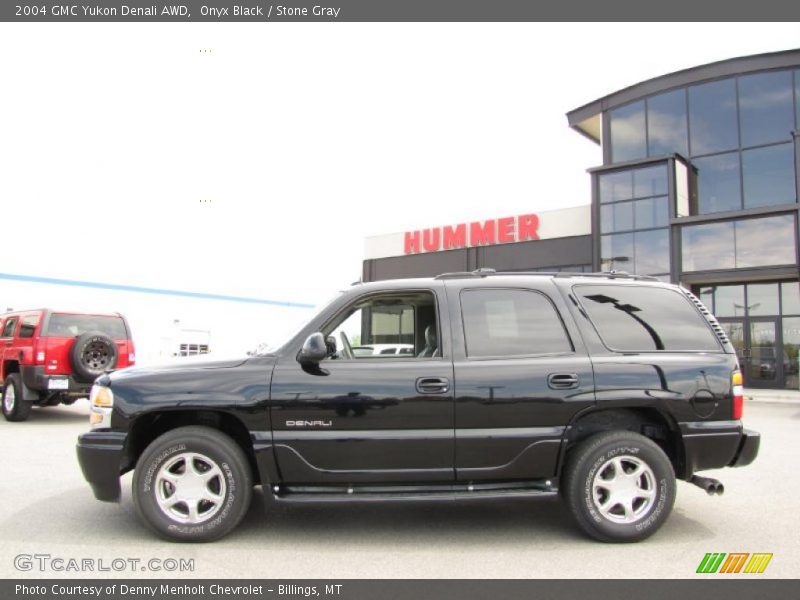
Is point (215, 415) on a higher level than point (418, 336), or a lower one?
lower

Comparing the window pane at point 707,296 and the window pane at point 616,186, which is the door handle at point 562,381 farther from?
the window pane at point 616,186

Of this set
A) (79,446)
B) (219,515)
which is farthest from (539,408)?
(79,446)

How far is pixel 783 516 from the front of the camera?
5133 mm

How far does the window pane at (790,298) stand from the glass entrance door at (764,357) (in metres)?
0.52

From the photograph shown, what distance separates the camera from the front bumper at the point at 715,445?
4.58m

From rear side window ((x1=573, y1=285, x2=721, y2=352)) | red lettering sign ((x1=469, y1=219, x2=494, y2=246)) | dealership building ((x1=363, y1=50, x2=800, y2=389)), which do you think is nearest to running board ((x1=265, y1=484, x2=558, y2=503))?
rear side window ((x1=573, y1=285, x2=721, y2=352))

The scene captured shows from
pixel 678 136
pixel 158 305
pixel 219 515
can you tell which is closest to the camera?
pixel 219 515

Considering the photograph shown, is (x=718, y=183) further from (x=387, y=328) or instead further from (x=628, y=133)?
(x=387, y=328)

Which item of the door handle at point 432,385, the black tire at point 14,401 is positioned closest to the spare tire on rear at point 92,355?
the black tire at point 14,401

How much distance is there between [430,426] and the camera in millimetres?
4395

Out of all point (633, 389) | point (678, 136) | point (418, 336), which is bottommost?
point (633, 389)

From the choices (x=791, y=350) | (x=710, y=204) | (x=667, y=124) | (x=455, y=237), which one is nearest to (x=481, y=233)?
(x=455, y=237)
